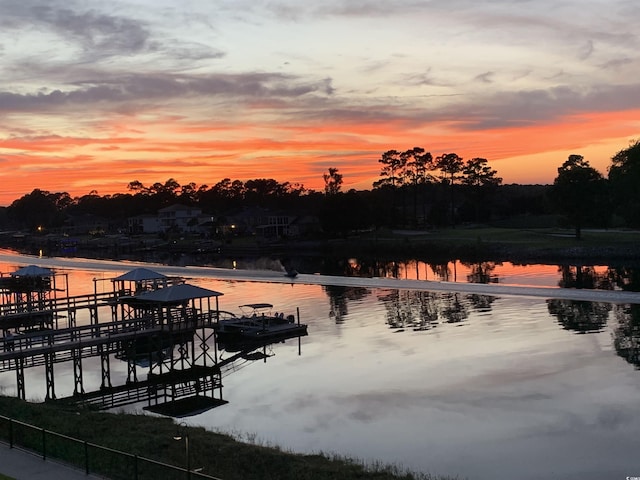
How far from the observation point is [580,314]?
2005 inches

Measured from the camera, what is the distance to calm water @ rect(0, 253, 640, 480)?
22.4 meters

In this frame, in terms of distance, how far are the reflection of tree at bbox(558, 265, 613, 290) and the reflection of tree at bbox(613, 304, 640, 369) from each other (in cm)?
1583

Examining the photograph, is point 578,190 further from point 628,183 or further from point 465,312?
point 465,312

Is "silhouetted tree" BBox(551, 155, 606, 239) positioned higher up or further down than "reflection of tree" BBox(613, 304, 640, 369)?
higher up

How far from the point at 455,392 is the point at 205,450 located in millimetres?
13108

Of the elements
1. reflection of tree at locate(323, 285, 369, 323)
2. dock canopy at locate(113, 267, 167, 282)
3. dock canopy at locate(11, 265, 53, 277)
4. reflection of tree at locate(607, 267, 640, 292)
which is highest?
dock canopy at locate(11, 265, 53, 277)

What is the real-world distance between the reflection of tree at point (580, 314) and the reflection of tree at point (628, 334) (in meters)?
1.09

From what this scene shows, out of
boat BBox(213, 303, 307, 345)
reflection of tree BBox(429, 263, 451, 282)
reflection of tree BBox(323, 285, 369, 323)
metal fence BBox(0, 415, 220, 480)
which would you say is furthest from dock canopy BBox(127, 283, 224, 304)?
reflection of tree BBox(429, 263, 451, 282)

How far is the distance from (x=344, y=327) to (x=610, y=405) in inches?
934

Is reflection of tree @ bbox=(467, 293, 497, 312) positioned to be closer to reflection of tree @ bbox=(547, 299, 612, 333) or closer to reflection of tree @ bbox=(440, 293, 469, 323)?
reflection of tree @ bbox=(440, 293, 469, 323)

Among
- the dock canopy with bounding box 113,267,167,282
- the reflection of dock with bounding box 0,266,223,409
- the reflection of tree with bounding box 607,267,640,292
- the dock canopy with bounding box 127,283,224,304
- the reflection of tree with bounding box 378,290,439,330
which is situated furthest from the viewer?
the reflection of tree with bounding box 607,267,640,292

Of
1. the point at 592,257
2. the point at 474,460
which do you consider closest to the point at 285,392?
the point at 474,460

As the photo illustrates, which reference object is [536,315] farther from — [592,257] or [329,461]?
[592,257]

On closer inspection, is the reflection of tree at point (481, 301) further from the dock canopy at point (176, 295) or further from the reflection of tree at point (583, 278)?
the dock canopy at point (176, 295)
